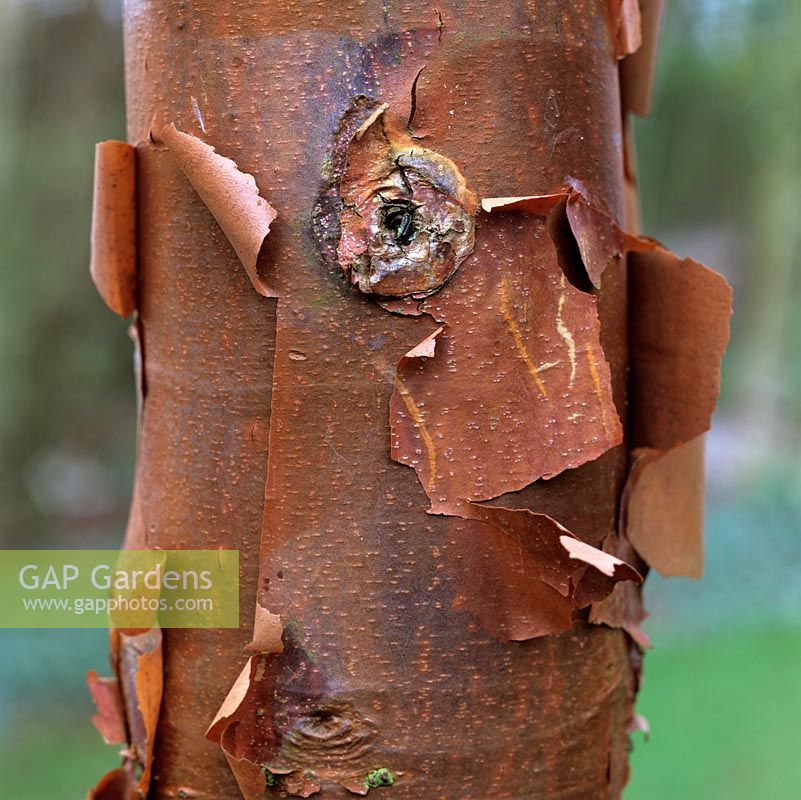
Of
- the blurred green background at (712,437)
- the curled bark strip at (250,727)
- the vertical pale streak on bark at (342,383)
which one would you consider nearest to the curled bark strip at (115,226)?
the vertical pale streak on bark at (342,383)

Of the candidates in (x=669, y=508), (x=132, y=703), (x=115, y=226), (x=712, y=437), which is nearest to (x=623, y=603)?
(x=669, y=508)

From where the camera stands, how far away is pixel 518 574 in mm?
718

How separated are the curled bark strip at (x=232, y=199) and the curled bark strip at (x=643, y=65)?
0.47 m

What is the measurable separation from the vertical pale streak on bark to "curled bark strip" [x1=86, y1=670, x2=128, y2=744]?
0.16 m

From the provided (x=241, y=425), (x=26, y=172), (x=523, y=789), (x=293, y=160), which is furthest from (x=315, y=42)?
(x=26, y=172)

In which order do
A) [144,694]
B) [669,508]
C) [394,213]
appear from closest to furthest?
[394,213], [144,694], [669,508]

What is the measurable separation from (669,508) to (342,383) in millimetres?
381

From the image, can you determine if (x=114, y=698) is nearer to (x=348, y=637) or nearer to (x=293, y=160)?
(x=348, y=637)

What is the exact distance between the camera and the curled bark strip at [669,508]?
867mm

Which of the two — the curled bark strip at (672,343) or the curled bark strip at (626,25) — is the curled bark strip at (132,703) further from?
the curled bark strip at (626,25)

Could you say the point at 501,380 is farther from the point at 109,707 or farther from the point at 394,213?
the point at 109,707

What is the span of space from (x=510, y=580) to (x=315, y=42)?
43 cm

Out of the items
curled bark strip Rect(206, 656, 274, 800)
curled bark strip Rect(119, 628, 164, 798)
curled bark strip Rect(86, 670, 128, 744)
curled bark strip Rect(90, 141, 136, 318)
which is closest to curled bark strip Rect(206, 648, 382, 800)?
curled bark strip Rect(206, 656, 274, 800)

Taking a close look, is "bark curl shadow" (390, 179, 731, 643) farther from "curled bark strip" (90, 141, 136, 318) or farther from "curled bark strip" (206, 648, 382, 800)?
"curled bark strip" (90, 141, 136, 318)
